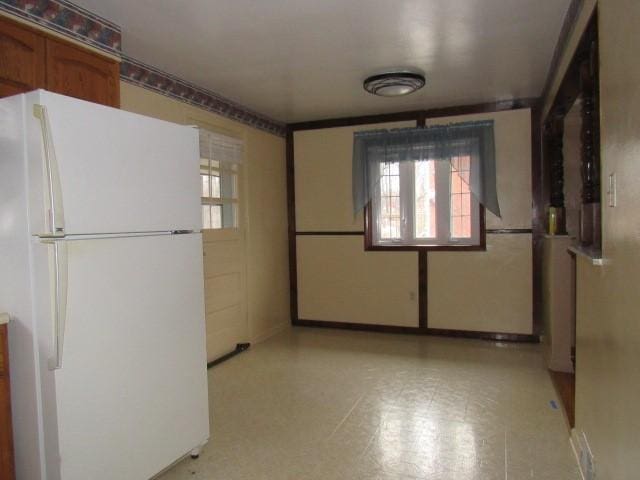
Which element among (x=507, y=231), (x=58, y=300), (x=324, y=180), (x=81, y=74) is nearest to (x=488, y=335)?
(x=507, y=231)

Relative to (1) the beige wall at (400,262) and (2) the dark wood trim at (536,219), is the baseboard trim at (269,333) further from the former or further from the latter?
(2) the dark wood trim at (536,219)

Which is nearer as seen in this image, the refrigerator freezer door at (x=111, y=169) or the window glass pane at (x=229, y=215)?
the refrigerator freezer door at (x=111, y=169)

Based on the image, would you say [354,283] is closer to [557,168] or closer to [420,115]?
[420,115]


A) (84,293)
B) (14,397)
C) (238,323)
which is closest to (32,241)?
(84,293)

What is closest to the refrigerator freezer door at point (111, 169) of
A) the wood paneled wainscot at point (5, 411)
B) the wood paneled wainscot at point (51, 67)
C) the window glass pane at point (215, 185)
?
the wood paneled wainscot at point (5, 411)

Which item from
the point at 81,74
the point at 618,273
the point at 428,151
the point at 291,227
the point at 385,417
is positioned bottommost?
the point at 385,417

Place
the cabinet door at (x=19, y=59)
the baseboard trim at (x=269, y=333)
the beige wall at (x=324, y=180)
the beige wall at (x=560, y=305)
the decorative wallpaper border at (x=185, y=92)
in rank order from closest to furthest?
the cabinet door at (x=19, y=59), the decorative wallpaper border at (x=185, y=92), the beige wall at (x=560, y=305), the baseboard trim at (x=269, y=333), the beige wall at (x=324, y=180)

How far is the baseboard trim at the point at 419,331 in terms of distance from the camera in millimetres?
4442

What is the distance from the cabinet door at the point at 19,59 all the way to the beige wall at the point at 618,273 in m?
2.42

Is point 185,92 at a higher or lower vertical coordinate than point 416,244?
higher

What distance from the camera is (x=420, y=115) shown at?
4.68m

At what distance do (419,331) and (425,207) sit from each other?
1.33 m

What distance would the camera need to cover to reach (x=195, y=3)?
7.73 ft

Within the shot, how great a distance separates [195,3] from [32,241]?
1484 millimetres
